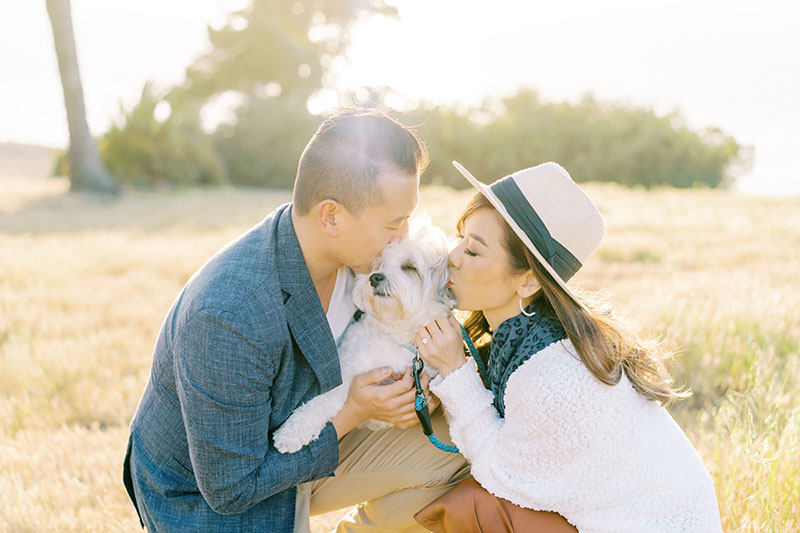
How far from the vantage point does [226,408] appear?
7.66 feet

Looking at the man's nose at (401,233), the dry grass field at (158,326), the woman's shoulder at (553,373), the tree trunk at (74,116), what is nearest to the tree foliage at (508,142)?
the tree trunk at (74,116)

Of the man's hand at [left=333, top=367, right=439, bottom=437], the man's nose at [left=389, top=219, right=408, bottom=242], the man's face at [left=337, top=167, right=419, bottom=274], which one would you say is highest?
the man's face at [left=337, top=167, right=419, bottom=274]

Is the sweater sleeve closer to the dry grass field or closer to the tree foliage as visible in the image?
the dry grass field

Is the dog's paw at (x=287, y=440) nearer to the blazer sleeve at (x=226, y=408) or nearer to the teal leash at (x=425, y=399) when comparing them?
the blazer sleeve at (x=226, y=408)

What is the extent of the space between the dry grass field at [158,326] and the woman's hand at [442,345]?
130 cm

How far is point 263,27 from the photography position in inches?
1110

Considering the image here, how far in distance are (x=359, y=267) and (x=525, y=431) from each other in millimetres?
1016

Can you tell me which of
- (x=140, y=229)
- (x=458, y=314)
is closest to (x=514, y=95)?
(x=140, y=229)

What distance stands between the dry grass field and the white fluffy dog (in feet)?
3.47

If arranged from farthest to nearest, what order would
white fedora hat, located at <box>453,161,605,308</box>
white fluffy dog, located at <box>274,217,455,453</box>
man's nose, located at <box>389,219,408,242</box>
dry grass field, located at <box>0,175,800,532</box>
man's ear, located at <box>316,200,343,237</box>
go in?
1. dry grass field, located at <box>0,175,800,532</box>
2. man's nose, located at <box>389,219,408,242</box>
3. white fluffy dog, located at <box>274,217,455,453</box>
4. man's ear, located at <box>316,200,343,237</box>
5. white fedora hat, located at <box>453,161,605,308</box>

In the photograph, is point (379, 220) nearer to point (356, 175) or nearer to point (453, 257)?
point (356, 175)

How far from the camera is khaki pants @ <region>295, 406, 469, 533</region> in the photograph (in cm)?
283

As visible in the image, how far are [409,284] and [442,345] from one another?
30 cm

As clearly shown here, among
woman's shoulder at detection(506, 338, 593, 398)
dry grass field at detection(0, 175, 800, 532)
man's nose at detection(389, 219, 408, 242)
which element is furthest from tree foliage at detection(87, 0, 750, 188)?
woman's shoulder at detection(506, 338, 593, 398)
